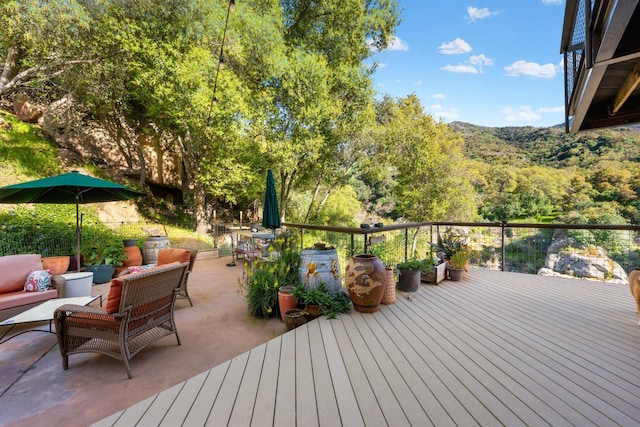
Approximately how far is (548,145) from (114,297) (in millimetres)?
28937

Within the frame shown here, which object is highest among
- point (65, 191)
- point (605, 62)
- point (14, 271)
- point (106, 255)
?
point (605, 62)

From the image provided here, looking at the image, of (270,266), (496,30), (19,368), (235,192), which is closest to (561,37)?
(270,266)

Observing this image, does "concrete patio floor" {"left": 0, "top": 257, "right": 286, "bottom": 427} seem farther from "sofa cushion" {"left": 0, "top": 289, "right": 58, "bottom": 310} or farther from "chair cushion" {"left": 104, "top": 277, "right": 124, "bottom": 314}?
"chair cushion" {"left": 104, "top": 277, "right": 124, "bottom": 314}

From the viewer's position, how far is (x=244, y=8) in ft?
28.5

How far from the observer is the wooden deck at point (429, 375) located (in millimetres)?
1434

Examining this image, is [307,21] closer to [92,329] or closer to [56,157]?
[56,157]

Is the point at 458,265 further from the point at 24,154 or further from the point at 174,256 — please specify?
the point at 24,154

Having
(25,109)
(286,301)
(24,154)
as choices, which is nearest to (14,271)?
(286,301)

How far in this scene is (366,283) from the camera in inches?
114

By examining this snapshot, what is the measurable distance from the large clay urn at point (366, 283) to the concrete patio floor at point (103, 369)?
0.98 metres

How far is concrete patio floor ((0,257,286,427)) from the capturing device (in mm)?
1837

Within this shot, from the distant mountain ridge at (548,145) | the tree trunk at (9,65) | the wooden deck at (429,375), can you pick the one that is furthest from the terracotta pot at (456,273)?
the distant mountain ridge at (548,145)

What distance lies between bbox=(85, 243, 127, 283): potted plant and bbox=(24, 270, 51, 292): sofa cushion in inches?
73.4

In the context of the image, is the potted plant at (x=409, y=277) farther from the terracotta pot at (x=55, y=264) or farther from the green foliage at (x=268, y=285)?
the terracotta pot at (x=55, y=264)
